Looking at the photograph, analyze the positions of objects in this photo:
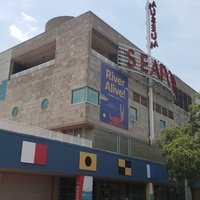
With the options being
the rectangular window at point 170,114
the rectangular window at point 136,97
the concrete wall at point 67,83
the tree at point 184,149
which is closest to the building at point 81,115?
the rectangular window at point 136,97

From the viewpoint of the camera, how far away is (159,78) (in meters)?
38.1

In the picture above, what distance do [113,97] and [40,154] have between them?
12.6 m

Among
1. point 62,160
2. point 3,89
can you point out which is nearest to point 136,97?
point 62,160

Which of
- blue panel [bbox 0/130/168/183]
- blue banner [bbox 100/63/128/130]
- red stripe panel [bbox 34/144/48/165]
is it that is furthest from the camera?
blue banner [bbox 100/63/128/130]

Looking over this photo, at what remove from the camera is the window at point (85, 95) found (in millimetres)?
29672

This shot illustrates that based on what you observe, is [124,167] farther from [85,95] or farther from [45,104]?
[45,104]

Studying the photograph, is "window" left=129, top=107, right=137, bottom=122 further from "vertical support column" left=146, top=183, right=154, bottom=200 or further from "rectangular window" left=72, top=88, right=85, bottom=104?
"rectangular window" left=72, top=88, right=85, bottom=104

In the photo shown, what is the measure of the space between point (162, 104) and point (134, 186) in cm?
1175

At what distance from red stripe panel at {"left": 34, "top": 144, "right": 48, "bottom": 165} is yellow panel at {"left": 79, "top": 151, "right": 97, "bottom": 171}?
12.2ft

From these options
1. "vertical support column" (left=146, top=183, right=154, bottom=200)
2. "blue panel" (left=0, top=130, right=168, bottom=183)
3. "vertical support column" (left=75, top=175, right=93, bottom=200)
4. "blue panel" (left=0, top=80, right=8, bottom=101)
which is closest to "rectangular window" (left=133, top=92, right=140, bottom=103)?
"blue panel" (left=0, top=130, right=168, bottom=183)

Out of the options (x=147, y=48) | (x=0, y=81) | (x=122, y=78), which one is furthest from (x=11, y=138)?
(x=147, y=48)

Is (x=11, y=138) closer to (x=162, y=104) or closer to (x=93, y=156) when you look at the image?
(x=93, y=156)

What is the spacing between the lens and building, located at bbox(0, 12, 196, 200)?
24.3 metres

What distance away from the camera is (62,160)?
77.0 ft
